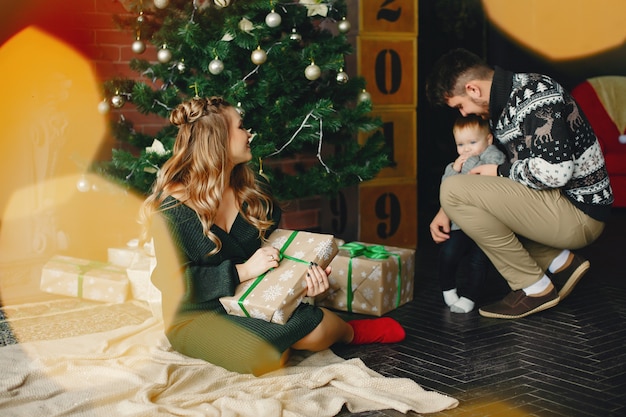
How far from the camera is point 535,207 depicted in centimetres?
339

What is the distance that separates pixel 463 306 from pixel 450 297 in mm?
87

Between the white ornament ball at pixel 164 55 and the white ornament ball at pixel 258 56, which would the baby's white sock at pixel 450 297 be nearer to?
the white ornament ball at pixel 258 56

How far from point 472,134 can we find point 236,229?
1.42 meters

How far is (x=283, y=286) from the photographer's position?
8.96 feet

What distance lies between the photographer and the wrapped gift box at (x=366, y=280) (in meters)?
3.52

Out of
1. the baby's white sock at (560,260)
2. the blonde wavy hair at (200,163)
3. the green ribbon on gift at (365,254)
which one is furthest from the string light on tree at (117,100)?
the baby's white sock at (560,260)

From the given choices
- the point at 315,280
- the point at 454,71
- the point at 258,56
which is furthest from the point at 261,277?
the point at 454,71

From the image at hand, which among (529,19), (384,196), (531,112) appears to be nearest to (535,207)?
(531,112)

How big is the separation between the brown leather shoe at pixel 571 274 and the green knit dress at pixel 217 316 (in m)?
1.38

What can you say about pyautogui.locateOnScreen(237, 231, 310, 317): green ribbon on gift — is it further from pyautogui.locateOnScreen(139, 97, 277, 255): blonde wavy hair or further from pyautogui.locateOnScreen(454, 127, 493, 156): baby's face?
pyautogui.locateOnScreen(454, 127, 493, 156): baby's face

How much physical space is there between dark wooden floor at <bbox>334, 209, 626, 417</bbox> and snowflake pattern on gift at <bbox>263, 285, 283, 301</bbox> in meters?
0.46

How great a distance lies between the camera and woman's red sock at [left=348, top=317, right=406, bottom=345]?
3.11 meters

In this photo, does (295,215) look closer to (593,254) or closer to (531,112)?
(593,254)

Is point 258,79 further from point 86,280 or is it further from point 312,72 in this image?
point 86,280
